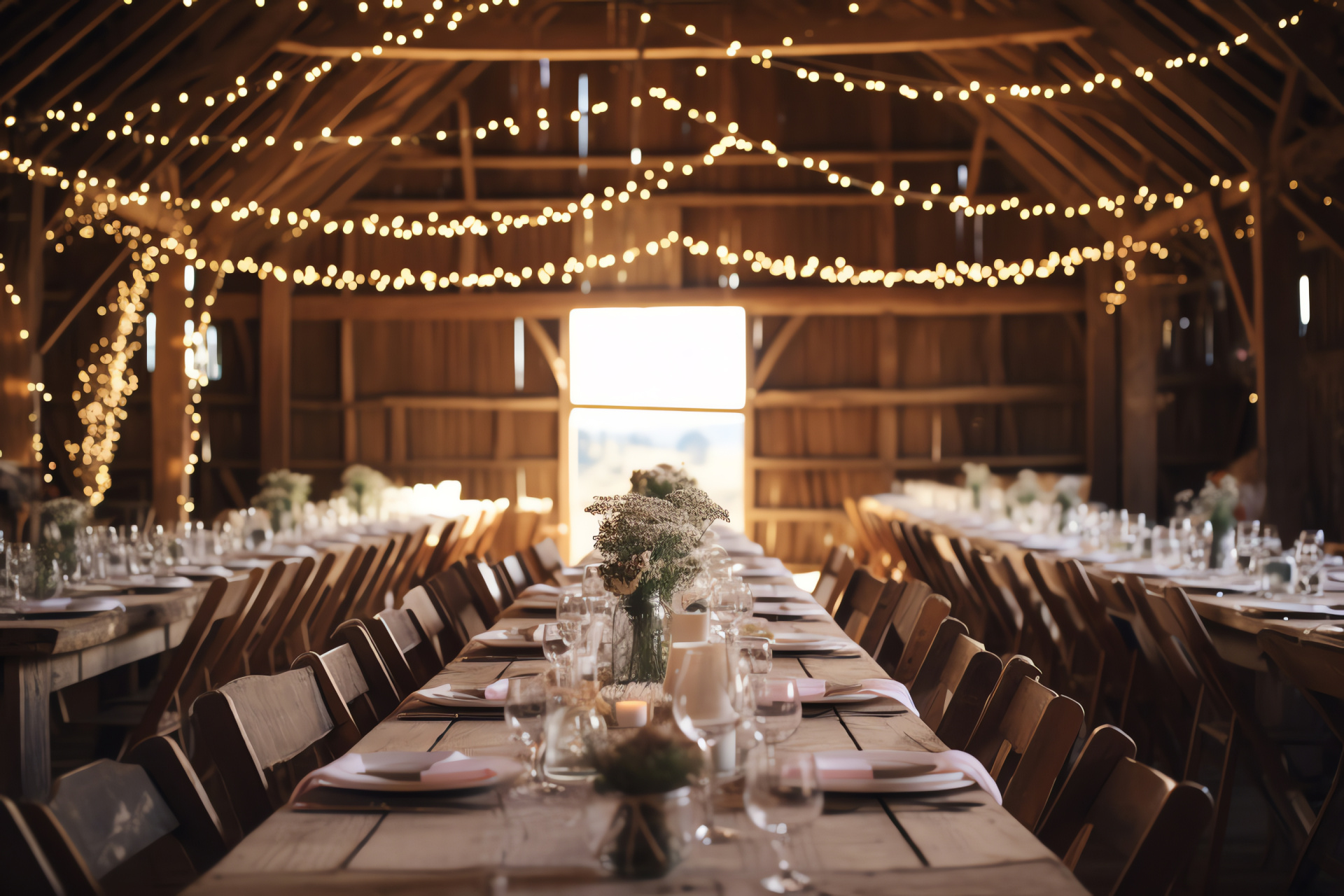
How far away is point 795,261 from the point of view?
1212 cm

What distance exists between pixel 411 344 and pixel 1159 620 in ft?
31.5

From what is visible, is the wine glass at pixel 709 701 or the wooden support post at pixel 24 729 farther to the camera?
the wooden support post at pixel 24 729

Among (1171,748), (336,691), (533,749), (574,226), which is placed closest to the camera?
(533,749)

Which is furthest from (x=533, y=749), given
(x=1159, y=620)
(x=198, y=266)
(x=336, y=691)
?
(x=198, y=266)

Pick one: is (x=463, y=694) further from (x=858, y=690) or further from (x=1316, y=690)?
(x=1316, y=690)

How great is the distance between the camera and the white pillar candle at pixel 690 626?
2.56 metres

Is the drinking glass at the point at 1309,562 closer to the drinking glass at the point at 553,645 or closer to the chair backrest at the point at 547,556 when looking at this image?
the drinking glass at the point at 553,645

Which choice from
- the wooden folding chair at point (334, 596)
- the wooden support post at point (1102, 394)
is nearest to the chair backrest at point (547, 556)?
the wooden folding chair at point (334, 596)

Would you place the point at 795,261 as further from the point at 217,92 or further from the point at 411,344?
the point at 217,92

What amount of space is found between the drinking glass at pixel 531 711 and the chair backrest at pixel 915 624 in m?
1.50

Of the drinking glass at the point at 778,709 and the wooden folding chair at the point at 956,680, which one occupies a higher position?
the drinking glass at the point at 778,709

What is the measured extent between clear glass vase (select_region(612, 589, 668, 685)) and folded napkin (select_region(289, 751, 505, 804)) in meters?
0.68

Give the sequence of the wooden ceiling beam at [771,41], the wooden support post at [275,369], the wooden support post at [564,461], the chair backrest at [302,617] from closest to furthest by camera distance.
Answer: the chair backrest at [302,617]
the wooden ceiling beam at [771,41]
the wooden support post at [275,369]
the wooden support post at [564,461]

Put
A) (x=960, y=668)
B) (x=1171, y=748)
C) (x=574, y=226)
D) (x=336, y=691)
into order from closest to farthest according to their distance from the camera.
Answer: (x=336, y=691) < (x=960, y=668) < (x=1171, y=748) < (x=574, y=226)
